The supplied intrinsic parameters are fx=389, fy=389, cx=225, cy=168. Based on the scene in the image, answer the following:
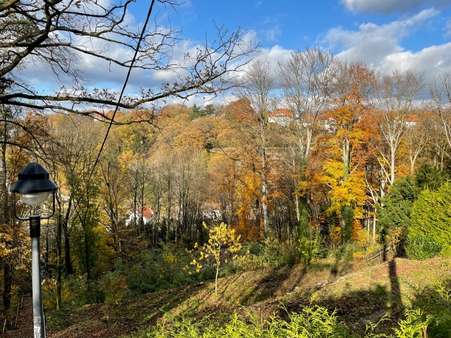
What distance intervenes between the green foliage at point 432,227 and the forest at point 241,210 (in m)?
0.05

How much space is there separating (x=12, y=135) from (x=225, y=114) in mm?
13232

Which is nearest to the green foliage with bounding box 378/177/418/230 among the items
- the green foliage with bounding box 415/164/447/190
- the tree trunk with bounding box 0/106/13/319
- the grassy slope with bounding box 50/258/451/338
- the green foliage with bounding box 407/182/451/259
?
the green foliage with bounding box 415/164/447/190

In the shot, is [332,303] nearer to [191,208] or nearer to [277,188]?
[277,188]

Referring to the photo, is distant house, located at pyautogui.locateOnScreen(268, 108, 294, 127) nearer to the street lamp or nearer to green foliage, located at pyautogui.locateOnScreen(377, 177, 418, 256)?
green foliage, located at pyautogui.locateOnScreen(377, 177, 418, 256)

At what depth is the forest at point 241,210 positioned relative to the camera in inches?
208

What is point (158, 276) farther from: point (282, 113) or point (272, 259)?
point (282, 113)

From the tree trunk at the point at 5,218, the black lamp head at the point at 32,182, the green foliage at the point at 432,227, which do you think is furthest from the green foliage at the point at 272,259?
the black lamp head at the point at 32,182

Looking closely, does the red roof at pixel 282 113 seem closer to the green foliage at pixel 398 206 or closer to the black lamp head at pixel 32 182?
the green foliage at pixel 398 206

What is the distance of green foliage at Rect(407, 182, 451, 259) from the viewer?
12.4 meters

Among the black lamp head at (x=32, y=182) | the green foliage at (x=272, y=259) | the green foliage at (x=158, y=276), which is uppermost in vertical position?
the black lamp head at (x=32, y=182)

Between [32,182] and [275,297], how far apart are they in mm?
8476

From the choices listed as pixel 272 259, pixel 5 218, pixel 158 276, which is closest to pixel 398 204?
pixel 272 259

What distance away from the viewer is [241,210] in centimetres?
2686

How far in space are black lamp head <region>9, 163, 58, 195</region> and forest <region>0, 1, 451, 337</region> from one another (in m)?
1.48
